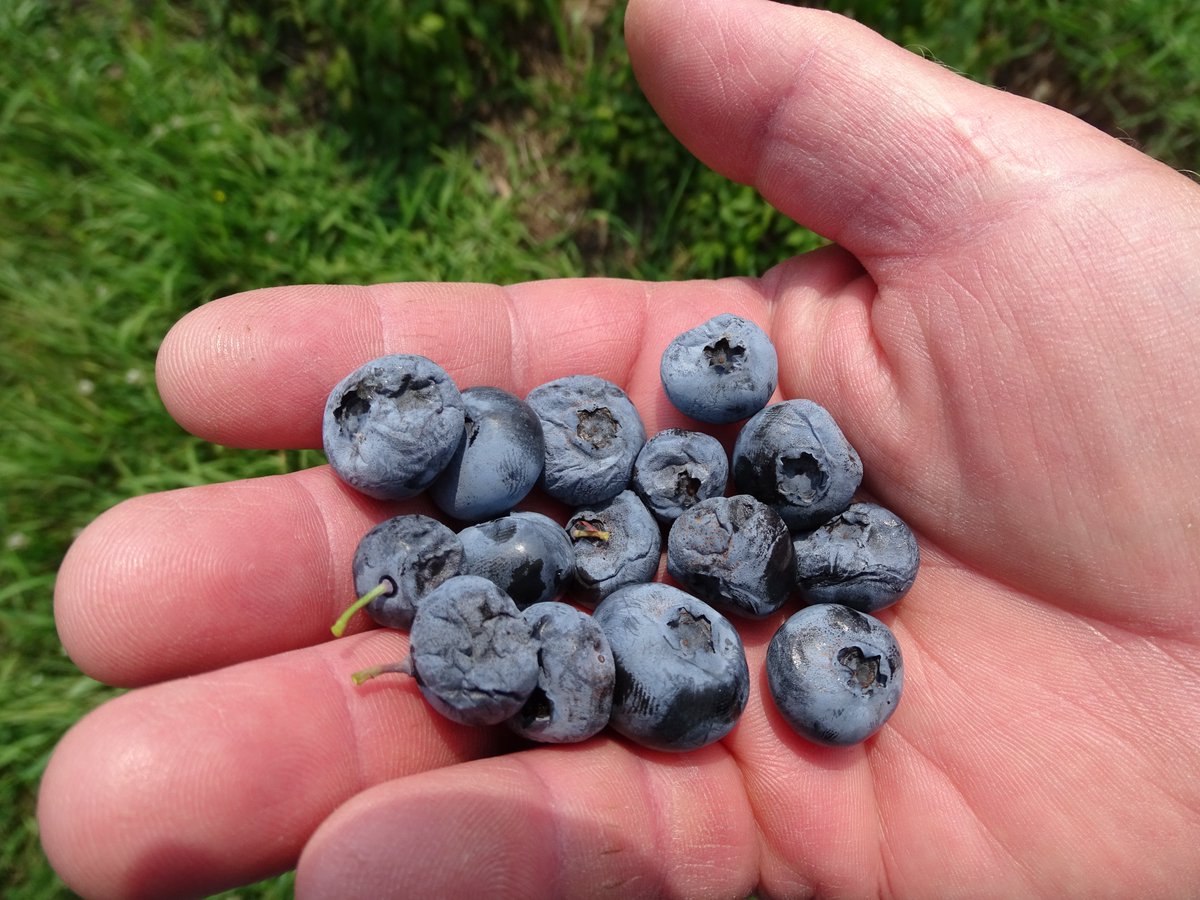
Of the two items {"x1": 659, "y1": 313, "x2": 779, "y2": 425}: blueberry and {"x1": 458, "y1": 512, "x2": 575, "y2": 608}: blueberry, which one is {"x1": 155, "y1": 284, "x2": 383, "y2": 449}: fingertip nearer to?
{"x1": 458, "y1": 512, "x2": 575, "y2": 608}: blueberry

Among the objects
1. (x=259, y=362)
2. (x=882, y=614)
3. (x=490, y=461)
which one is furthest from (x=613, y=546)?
(x=259, y=362)

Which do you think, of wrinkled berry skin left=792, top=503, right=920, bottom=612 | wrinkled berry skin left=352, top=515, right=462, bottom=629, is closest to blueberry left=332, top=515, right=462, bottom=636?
wrinkled berry skin left=352, top=515, right=462, bottom=629

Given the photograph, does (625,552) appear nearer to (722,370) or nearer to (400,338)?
(722,370)

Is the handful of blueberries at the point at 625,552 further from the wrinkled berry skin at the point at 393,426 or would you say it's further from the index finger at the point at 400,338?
the index finger at the point at 400,338

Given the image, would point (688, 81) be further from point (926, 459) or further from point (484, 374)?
point (926, 459)

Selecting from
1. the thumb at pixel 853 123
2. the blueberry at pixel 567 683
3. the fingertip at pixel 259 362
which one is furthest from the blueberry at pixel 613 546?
the thumb at pixel 853 123

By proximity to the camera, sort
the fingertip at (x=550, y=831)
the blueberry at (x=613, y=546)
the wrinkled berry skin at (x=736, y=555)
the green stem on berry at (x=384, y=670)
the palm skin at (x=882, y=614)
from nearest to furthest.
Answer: the fingertip at (x=550, y=831) < the palm skin at (x=882, y=614) < the green stem on berry at (x=384, y=670) < the wrinkled berry skin at (x=736, y=555) < the blueberry at (x=613, y=546)
